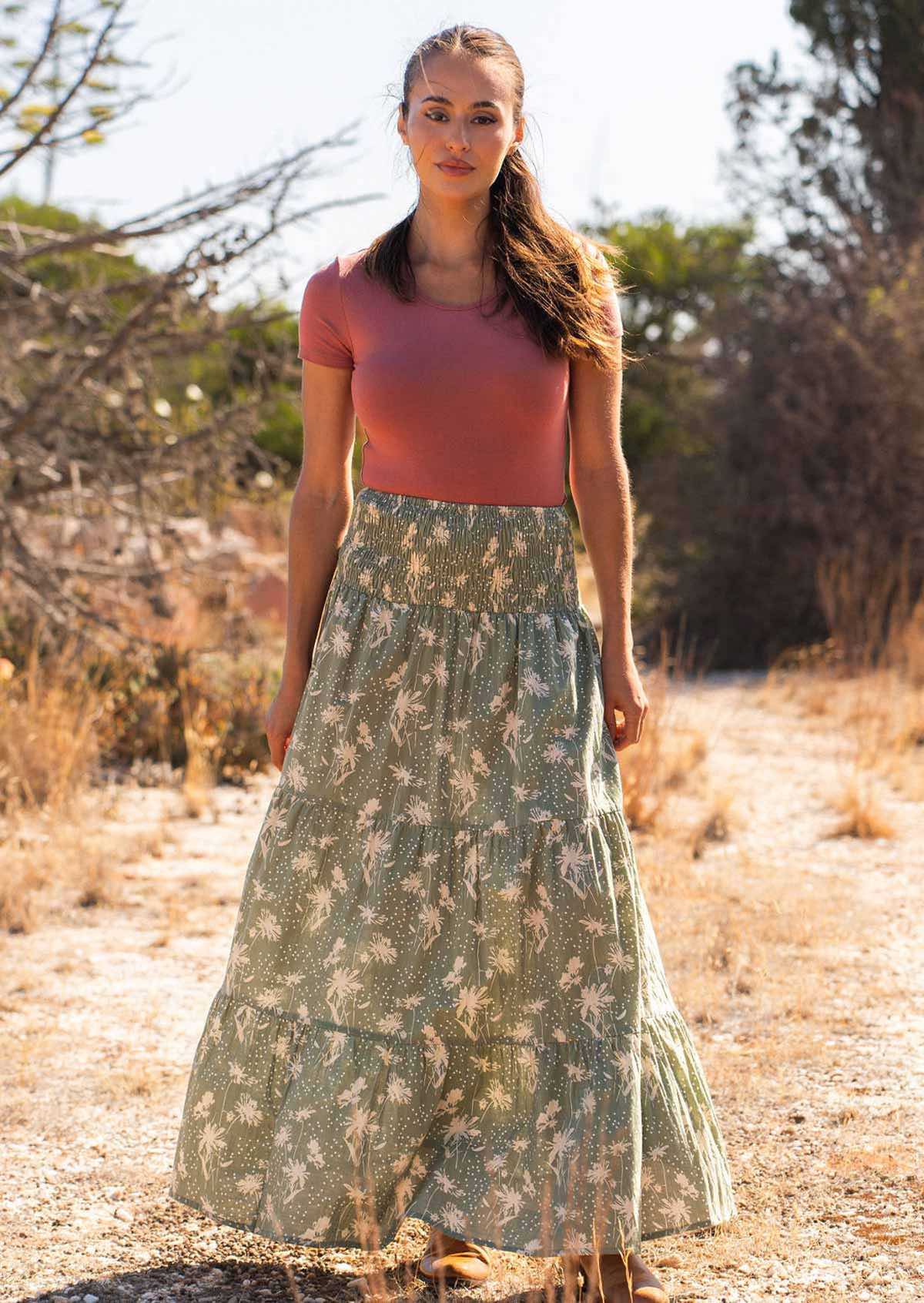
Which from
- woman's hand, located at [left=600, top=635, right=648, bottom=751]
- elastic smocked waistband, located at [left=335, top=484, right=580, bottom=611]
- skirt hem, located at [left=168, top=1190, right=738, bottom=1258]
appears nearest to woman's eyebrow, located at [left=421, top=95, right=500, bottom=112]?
elastic smocked waistband, located at [left=335, top=484, right=580, bottom=611]

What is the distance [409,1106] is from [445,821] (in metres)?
0.40

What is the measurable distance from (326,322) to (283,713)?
626mm

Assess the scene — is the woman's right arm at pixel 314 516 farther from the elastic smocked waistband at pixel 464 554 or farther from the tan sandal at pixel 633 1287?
the tan sandal at pixel 633 1287

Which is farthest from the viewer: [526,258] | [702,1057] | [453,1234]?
[702,1057]

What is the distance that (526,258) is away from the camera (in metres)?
2.17

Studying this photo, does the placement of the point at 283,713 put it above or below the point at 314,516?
below

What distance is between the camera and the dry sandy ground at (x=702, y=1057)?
235cm

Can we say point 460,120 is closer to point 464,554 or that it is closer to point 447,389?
point 447,389

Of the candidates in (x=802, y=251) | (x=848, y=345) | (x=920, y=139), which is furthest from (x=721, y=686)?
(x=920, y=139)

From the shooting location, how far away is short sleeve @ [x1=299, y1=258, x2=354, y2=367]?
7.30 ft

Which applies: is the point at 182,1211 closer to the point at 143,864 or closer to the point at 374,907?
the point at 374,907

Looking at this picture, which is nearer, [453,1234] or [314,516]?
[453,1234]

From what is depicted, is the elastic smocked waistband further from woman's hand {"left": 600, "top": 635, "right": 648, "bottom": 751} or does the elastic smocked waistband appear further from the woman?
woman's hand {"left": 600, "top": 635, "right": 648, "bottom": 751}

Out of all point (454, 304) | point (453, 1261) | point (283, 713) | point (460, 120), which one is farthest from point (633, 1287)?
point (460, 120)
